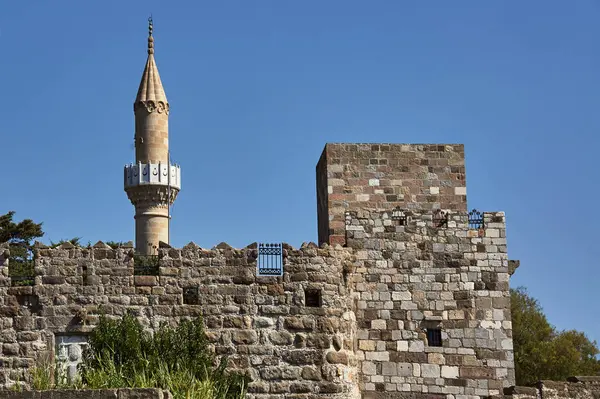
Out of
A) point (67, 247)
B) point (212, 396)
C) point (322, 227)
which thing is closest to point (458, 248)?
point (322, 227)

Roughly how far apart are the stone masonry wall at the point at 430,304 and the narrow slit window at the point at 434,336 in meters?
0.07

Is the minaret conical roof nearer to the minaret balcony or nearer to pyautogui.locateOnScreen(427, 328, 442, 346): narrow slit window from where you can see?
the minaret balcony

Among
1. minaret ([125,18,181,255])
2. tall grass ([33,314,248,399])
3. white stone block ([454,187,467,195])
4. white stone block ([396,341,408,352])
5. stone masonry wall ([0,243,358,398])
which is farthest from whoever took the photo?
minaret ([125,18,181,255])

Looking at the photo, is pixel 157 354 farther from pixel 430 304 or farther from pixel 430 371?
pixel 430 304

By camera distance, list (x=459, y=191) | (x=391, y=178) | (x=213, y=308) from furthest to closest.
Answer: (x=459, y=191)
(x=391, y=178)
(x=213, y=308)

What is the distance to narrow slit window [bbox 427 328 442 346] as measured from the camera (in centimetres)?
1981

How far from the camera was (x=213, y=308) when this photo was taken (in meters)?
18.7

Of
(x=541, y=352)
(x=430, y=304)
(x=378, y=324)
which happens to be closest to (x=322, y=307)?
(x=378, y=324)

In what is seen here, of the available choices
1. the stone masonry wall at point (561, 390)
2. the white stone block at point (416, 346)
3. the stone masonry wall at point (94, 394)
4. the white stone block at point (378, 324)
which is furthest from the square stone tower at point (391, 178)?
the stone masonry wall at point (94, 394)

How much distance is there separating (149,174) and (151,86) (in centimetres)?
369

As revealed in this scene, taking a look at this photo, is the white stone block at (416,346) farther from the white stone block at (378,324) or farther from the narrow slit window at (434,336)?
the white stone block at (378,324)

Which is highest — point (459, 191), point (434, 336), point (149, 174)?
point (149, 174)

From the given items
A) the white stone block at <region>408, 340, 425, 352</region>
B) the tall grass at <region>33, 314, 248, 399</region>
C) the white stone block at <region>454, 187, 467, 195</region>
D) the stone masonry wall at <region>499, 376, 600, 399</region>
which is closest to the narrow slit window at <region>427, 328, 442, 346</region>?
the white stone block at <region>408, 340, 425, 352</region>

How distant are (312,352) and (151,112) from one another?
2252 centimetres
